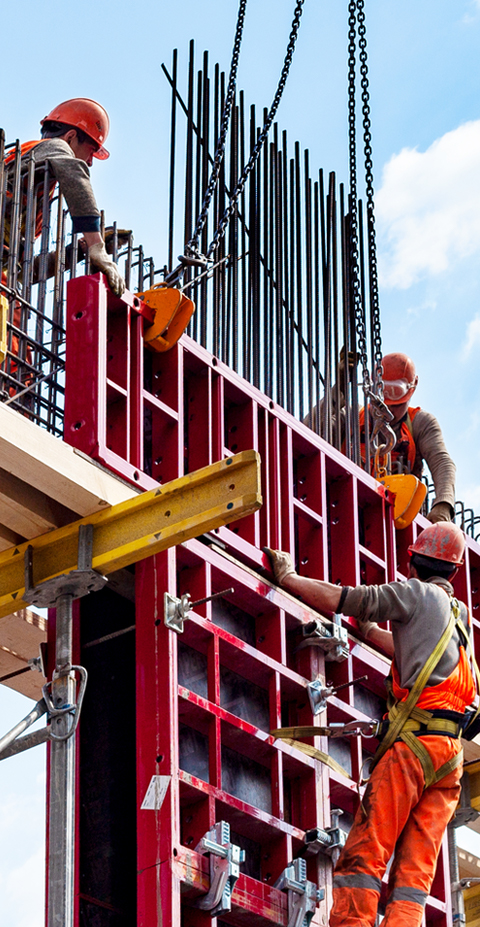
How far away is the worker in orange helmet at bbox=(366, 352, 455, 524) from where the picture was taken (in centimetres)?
1509

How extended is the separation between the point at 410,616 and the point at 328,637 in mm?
769

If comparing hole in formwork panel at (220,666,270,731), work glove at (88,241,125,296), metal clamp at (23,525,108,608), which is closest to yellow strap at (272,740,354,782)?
hole in formwork panel at (220,666,270,731)

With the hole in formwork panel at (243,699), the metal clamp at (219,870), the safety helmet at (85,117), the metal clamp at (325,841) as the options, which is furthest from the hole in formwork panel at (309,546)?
the safety helmet at (85,117)

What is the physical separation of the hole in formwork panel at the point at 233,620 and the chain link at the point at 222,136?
2.77 m

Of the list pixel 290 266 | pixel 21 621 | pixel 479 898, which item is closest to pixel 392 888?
pixel 21 621

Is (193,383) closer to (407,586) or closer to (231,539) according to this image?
(231,539)

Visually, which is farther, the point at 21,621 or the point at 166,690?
the point at 21,621

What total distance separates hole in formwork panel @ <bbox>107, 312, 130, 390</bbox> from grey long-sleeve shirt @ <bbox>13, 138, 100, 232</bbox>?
0.66 metres

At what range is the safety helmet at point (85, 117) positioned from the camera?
1375cm

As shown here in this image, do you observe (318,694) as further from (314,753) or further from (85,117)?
(85,117)

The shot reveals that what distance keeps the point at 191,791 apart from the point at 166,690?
662 millimetres

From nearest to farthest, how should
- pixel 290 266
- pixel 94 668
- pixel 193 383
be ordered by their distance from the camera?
pixel 94 668
pixel 193 383
pixel 290 266

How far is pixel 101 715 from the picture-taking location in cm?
1096

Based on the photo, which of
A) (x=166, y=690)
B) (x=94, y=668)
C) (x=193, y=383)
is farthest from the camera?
(x=193, y=383)
